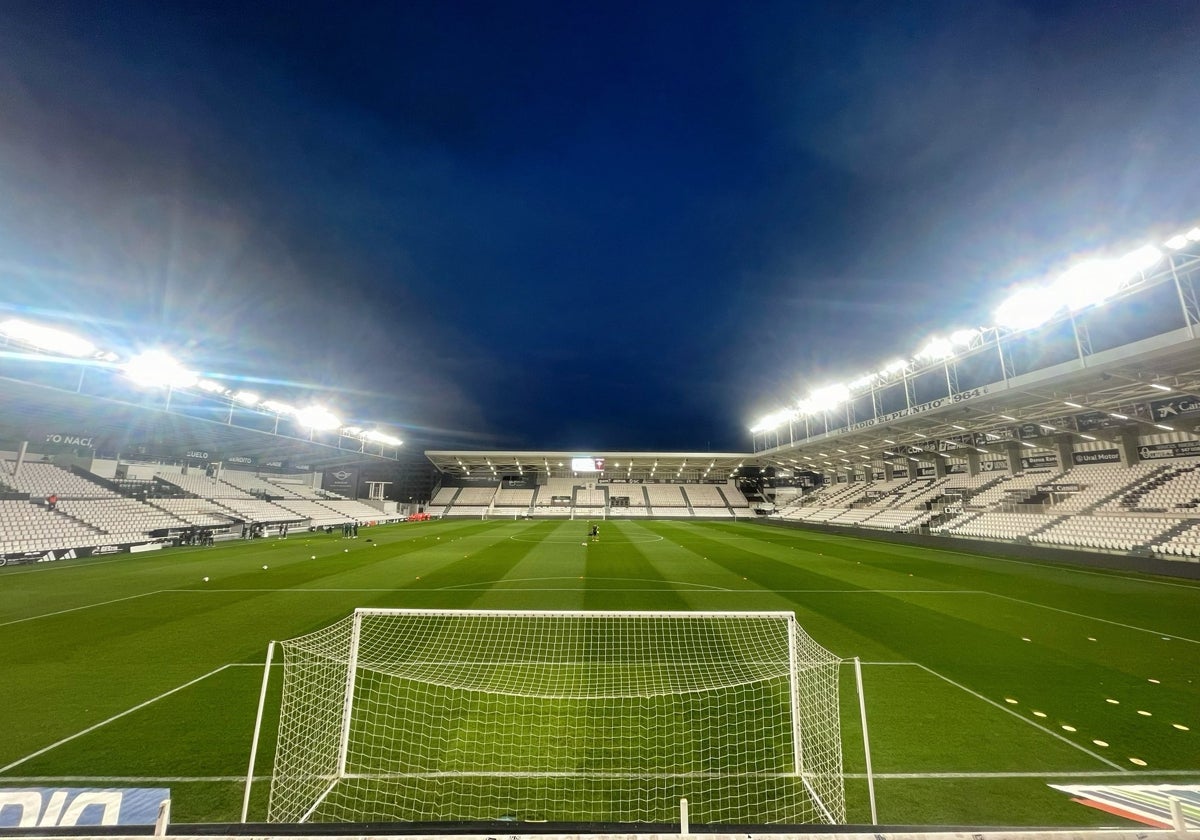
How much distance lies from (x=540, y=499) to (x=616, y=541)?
2907 cm

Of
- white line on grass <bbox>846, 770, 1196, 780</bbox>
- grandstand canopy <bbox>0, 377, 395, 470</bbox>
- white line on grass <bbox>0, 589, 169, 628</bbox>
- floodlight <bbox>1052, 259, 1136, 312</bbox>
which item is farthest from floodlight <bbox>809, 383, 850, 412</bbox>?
grandstand canopy <bbox>0, 377, 395, 470</bbox>

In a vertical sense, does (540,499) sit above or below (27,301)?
below

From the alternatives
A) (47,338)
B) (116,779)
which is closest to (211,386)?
(47,338)

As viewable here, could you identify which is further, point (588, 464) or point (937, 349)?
point (588, 464)

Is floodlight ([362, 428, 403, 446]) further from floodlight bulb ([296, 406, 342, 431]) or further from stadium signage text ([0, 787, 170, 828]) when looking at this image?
stadium signage text ([0, 787, 170, 828])

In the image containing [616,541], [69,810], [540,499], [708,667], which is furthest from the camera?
[540,499]

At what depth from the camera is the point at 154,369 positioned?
17.2 meters

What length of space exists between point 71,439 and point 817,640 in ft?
119

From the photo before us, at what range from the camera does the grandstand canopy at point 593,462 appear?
4728cm

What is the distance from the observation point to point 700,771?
4141mm

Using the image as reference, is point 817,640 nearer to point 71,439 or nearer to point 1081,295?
point 1081,295

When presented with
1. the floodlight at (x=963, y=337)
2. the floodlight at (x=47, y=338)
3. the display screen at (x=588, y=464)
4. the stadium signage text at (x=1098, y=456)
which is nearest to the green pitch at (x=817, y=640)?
the floodlight at (x=47, y=338)

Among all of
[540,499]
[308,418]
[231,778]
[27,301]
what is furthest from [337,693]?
[540,499]

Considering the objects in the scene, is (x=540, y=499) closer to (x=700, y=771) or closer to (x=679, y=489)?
(x=679, y=489)
